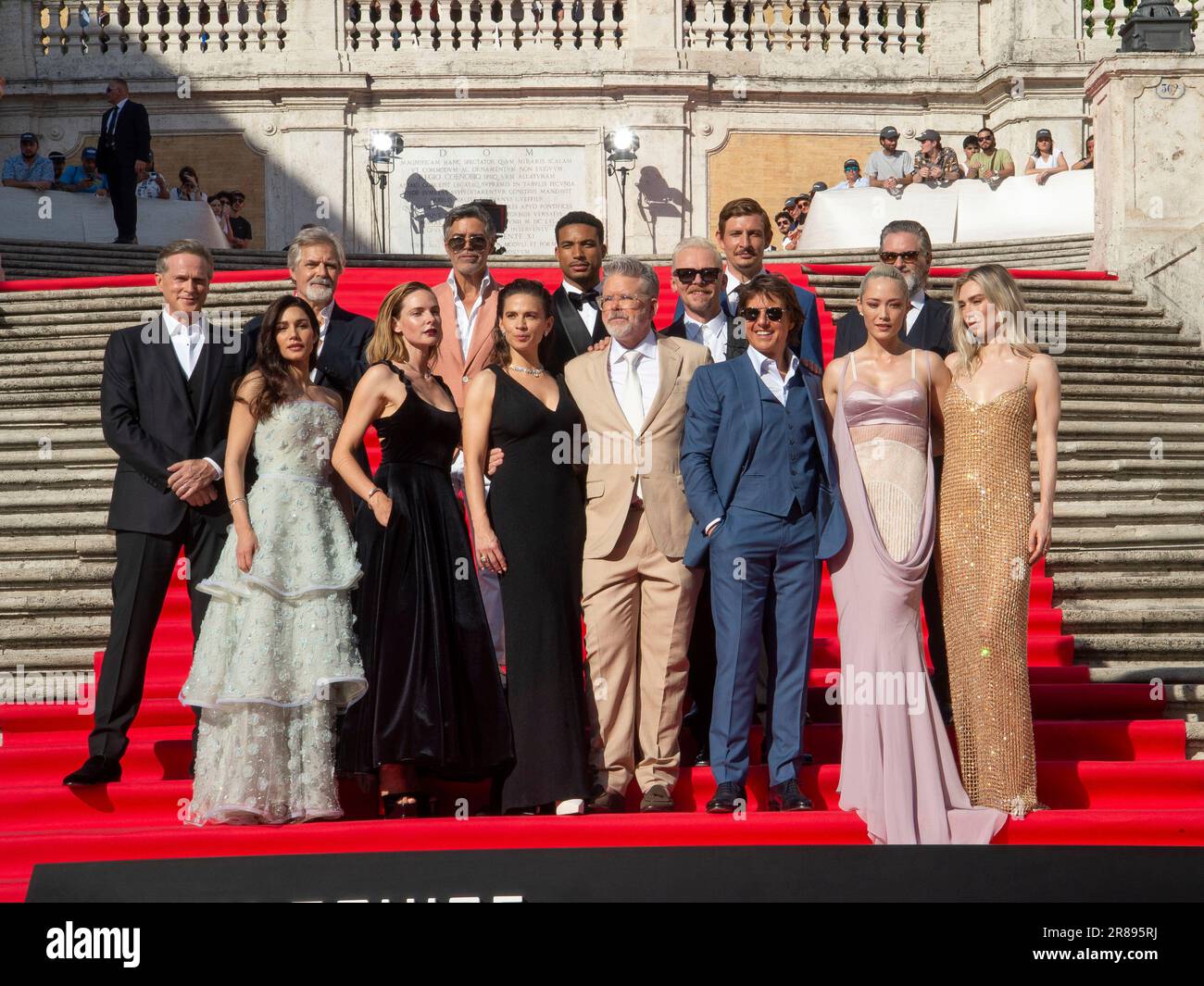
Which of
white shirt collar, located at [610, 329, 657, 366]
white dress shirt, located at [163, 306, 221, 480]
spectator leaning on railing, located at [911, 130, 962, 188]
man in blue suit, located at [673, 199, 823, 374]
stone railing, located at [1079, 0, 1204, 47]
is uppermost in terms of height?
stone railing, located at [1079, 0, 1204, 47]

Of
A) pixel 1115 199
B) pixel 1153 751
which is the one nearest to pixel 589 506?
pixel 1153 751

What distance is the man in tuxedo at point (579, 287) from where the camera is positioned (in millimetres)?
6988

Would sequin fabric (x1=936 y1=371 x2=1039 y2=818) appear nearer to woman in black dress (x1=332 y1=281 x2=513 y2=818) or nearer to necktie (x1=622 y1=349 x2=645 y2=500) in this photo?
necktie (x1=622 y1=349 x2=645 y2=500)

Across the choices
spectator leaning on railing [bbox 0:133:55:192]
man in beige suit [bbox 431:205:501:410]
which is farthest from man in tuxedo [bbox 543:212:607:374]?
spectator leaning on railing [bbox 0:133:55:192]

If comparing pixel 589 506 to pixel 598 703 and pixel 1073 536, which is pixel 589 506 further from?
pixel 1073 536

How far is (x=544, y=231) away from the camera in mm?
20812

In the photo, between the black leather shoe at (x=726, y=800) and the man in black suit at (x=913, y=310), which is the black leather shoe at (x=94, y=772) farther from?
the man in black suit at (x=913, y=310)

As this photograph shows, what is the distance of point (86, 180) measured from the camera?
16.9 meters

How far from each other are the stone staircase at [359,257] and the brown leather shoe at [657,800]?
855cm

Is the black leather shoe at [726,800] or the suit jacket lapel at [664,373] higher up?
the suit jacket lapel at [664,373]

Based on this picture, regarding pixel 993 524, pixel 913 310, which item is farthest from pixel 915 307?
pixel 993 524

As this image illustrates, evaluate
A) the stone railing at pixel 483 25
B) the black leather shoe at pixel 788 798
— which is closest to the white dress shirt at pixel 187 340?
the black leather shoe at pixel 788 798

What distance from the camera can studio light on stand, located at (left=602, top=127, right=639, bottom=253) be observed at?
20109mm

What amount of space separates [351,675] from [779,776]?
1.48 meters
